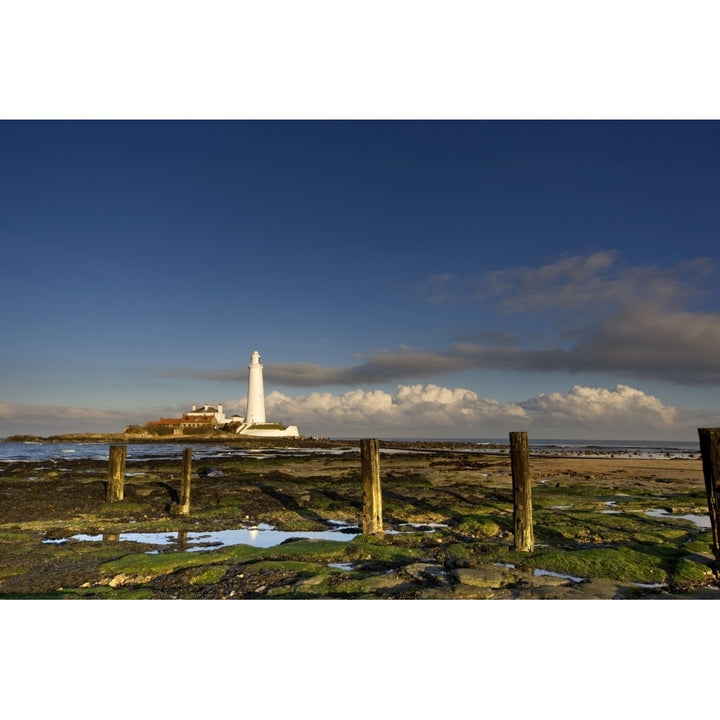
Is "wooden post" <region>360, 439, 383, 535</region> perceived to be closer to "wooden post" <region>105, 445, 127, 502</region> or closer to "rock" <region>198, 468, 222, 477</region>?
"wooden post" <region>105, 445, 127, 502</region>

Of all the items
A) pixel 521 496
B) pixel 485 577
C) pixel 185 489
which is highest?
pixel 521 496

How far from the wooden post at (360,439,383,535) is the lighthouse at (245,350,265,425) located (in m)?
80.6

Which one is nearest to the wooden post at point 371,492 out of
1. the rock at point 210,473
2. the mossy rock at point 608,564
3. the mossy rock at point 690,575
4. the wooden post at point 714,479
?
the mossy rock at point 608,564

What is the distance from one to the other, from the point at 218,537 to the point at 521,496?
26.7 ft

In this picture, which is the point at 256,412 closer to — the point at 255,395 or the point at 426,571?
the point at 255,395

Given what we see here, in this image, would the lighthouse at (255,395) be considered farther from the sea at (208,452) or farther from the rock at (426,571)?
the rock at (426,571)

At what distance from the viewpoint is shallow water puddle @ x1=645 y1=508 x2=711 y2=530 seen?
15.5 metres

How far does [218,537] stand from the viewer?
14.2m

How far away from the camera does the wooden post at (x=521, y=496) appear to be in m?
11.7

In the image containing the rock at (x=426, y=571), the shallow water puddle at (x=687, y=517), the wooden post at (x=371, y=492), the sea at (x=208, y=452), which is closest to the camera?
the rock at (x=426, y=571)

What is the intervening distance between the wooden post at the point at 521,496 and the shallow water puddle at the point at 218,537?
442 centimetres

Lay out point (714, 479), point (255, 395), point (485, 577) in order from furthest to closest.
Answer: point (255, 395) → point (714, 479) → point (485, 577)

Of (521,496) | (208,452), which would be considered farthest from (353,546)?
(208,452)

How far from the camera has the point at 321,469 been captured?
35688 mm
